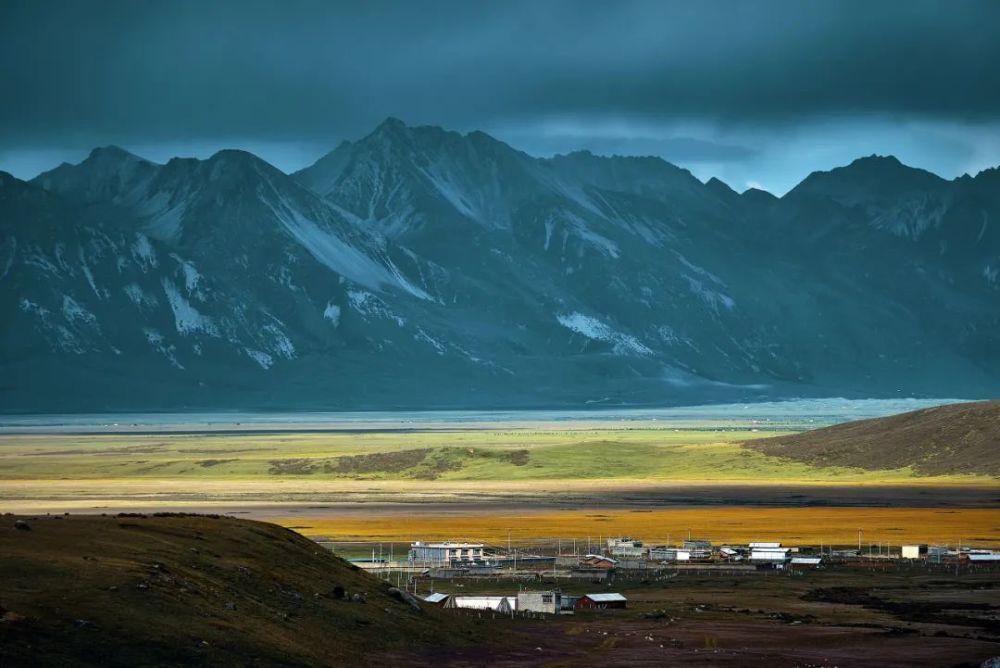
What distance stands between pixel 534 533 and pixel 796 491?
58.4m

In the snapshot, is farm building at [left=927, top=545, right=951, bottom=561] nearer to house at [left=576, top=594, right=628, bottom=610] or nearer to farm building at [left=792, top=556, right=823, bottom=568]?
farm building at [left=792, top=556, right=823, bottom=568]

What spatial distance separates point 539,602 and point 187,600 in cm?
2690

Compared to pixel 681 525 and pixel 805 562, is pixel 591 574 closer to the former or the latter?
pixel 805 562

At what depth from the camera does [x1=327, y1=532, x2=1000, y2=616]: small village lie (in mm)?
98000

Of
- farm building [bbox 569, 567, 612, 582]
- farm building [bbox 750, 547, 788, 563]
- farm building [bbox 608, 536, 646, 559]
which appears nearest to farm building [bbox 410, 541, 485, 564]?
farm building [bbox 569, 567, 612, 582]

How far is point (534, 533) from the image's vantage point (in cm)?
13500

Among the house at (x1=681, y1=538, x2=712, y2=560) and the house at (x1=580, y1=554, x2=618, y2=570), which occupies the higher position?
the house at (x1=681, y1=538, x2=712, y2=560)

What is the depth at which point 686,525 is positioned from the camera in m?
142

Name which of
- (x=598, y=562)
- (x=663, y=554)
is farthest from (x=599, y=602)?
(x=663, y=554)

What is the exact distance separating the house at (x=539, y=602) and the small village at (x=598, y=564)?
547mm

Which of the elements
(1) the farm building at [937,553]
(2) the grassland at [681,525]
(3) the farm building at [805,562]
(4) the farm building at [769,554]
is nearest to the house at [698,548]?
(4) the farm building at [769,554]

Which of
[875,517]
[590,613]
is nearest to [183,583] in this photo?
[590,613]

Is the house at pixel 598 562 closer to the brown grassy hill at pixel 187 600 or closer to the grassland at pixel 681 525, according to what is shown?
the grassland at pixel 681 525

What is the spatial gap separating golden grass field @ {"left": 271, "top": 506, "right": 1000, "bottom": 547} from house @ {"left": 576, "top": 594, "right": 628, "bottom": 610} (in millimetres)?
33338
